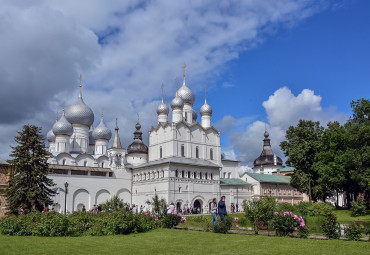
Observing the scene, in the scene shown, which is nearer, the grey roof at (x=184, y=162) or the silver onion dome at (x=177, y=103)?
the grey roof at (x=184, y=162)

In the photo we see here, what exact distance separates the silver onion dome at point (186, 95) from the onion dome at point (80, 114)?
14.4 meters

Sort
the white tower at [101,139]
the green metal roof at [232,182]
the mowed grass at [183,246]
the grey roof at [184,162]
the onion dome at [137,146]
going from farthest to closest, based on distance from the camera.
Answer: the white tower at [101,139], the onion dome at [137,146], the green metal roof at [232,182], the grey roof at [184,162], the mowed grass at [183,246]

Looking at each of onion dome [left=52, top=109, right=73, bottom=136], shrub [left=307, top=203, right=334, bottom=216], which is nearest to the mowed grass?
shrub [left=307, top=203, right=334, bottom=216]

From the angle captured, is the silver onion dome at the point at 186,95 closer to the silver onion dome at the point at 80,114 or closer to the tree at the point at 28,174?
the silver onion dome at the point at 80,114

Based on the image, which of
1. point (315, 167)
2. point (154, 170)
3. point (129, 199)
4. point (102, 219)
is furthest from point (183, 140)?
point (102, 219)

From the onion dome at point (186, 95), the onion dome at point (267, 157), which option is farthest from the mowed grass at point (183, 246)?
the onion dome at point (267, 157)

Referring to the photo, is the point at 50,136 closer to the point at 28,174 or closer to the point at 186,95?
the point at 186,95

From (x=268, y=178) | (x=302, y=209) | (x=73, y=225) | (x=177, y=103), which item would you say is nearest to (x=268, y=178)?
(x=268, y=178)

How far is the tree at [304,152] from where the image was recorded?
4122 centimetres

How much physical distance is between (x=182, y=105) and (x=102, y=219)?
39.0 meters

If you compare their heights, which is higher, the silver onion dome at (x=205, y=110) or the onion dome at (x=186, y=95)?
the onion dome at (x=186, y=95)

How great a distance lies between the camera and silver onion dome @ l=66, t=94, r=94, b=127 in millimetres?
56844

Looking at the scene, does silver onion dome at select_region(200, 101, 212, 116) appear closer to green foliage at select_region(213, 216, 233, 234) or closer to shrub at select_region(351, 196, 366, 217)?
shrub at select_region(351, 196, 366, 217)

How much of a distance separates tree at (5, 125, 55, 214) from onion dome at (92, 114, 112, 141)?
3264 centimetres
